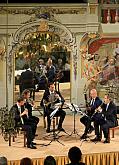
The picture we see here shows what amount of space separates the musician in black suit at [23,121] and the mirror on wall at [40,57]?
3678 mm

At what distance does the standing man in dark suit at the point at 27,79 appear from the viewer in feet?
50.1

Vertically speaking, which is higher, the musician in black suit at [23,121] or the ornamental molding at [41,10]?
the ornamental molding at [41,10]

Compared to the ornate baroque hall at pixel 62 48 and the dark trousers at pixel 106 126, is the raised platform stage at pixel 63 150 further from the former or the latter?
the ornate baroque hall at pixel 62 48

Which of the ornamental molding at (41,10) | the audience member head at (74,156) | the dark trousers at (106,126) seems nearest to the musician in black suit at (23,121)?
the dark trousers at (106,126)

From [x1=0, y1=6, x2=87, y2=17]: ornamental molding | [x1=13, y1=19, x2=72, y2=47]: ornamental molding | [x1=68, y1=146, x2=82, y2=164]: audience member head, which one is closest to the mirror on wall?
[x1=13, y1=19, x2=72, y2=47]: ornamental molding

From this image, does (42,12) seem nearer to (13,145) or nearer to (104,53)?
(104,53)

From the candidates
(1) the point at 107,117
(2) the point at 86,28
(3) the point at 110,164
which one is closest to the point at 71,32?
(2) the point at 86,28

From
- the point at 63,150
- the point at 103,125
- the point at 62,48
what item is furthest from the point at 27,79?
the point at 63,150

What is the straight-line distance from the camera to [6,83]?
50.5 feet

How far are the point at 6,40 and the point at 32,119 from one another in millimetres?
4412

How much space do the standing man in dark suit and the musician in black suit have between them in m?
3.69

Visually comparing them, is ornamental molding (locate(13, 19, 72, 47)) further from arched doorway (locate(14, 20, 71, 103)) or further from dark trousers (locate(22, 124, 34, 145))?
dark trousers (locate(22, 124, 34, 145))

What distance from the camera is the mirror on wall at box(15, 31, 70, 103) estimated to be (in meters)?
15.3

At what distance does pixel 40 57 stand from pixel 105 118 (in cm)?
420
